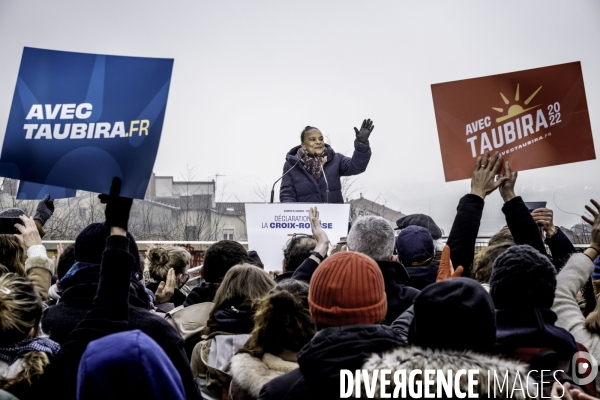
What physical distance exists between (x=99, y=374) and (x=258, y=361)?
1.18 m

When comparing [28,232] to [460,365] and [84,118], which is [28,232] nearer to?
[84,118]

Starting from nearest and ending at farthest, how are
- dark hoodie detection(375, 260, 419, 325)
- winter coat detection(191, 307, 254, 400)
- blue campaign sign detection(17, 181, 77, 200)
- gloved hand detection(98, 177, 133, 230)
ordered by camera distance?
gloved hand detection(98, 177, 133, 230)
winter coat detection(191, 307, 254, 400)
dark hoodie detection(375, 260, 419, 325)
blue campaign sign detection(17, 181, 77, 200)

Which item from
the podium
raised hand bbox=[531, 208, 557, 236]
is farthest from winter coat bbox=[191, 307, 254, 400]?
the podium

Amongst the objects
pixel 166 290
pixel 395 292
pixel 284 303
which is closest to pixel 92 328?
pixel 284 303

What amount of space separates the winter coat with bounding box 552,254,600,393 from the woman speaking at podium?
12.4 feet

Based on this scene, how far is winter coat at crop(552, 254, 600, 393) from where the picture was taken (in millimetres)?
3217

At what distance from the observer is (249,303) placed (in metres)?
3.69

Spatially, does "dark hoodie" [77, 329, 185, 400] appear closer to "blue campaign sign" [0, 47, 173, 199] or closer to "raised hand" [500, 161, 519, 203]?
"blue campaign sign" [0, 47, 173, 199]

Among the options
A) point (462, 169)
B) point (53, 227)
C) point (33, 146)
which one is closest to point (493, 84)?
point (462, 169)

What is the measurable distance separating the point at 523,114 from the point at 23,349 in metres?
3.59

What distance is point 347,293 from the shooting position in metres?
2.74

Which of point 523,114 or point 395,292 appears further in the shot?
point 523,114

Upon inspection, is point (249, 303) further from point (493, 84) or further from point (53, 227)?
point (53, 227)

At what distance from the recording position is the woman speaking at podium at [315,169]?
7.27 m
